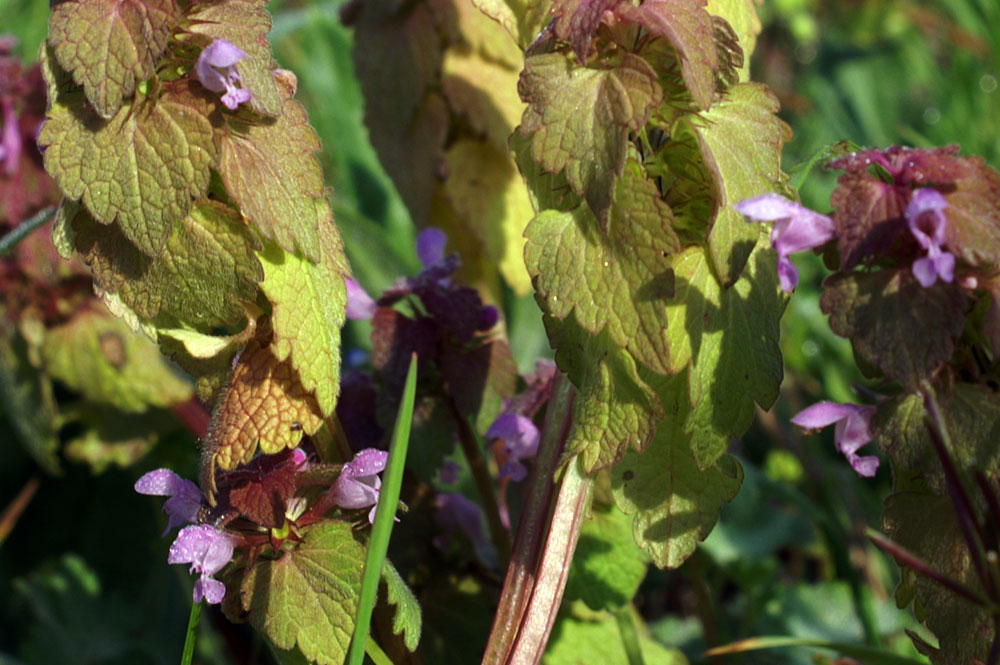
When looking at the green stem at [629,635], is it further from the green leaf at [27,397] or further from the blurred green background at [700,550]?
the green leaf at [27,397]

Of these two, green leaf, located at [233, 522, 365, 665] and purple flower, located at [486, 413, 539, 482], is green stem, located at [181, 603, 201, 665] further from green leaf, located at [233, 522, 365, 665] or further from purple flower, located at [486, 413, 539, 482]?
purple flower, located at [486, 413, 539, 482]

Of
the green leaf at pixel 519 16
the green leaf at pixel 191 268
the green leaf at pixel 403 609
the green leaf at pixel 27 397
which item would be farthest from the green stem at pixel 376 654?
the green leaf at pixel 27 397

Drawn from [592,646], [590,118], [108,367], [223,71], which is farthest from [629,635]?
[108,367]

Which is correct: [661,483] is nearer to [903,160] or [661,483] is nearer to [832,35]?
[903,160]

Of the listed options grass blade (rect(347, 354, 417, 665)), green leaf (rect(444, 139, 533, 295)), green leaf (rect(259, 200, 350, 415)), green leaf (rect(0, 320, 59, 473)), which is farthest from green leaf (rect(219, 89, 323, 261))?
green leaf (rect(0, 320, 59, 473))

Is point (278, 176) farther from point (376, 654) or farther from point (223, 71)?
point (376, 654)

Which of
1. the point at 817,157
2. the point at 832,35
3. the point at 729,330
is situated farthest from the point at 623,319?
the point at 832,35
